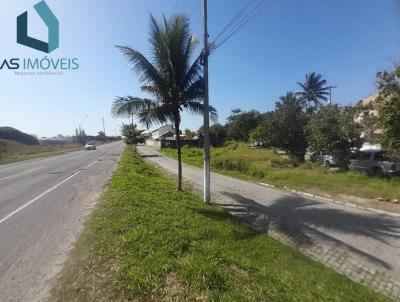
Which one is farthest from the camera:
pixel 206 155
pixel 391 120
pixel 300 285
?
pixel 391 120

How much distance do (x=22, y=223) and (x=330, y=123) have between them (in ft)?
53.6

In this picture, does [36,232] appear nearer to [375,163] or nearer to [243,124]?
[375,163]

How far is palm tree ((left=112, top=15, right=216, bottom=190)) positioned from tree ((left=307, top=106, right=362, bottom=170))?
9.35 metres

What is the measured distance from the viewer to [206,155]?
10.4m

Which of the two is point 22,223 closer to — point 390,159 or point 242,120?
point 390,159

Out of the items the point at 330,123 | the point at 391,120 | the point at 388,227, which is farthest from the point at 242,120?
the point at 388,227

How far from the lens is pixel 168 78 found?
459 inches

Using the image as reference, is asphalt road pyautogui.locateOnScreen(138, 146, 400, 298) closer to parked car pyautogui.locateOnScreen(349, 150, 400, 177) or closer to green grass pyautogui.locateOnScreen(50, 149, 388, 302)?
green grass pyautogui.locateOnScreen(50, 149, 388, 302)

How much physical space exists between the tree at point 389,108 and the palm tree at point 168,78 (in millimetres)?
7524

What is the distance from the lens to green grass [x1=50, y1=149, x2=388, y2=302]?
4043mm

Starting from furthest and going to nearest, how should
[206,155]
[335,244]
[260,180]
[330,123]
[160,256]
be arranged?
[330,123]
[260,180]
[206,155]
[335,244]
[160,256]

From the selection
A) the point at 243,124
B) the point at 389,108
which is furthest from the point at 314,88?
the point at 389,108

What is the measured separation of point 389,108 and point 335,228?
27.6 feet

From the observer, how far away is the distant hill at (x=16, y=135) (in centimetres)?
7732
